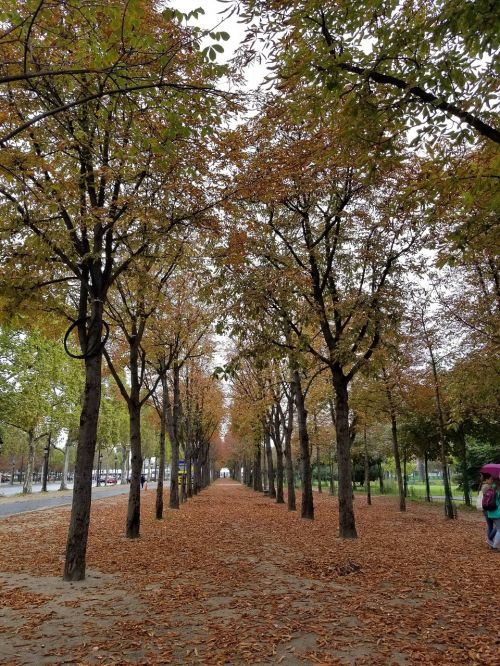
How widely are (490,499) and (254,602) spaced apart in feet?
21.9

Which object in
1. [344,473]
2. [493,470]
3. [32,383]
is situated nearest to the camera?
[493,470]

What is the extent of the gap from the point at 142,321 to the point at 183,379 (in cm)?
1740

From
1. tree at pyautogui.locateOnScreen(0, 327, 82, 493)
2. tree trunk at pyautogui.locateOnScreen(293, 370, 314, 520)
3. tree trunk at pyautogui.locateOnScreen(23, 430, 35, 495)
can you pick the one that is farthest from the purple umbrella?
tree trunk at pyautogui.locateOnScreen(23, 430, 35, 495)

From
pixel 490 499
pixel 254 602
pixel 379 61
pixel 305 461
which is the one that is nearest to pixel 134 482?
pixel 305 461

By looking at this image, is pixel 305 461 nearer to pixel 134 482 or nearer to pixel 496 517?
pixel 134 482

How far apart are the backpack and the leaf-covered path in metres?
0.94

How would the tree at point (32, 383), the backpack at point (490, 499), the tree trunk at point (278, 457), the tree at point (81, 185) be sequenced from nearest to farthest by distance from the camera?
the tree at point (81, 185), the backpack at point (490, 499), the tree trunk at point (278, 457), the tree at point (32, 383)

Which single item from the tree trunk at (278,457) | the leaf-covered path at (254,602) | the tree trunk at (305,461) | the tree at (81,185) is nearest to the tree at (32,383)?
the tree trunk at (278,457)

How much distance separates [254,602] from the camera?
6113mm

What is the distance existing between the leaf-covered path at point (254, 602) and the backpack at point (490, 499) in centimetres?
94

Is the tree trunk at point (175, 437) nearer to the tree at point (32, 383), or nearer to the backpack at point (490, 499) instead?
the backpack at point (490, 499)

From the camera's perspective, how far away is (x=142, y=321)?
11.7m

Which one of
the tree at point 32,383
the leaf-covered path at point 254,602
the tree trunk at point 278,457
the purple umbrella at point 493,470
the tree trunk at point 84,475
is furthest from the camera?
the tree at point 32,383

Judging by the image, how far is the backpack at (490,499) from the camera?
10320 millimetres
